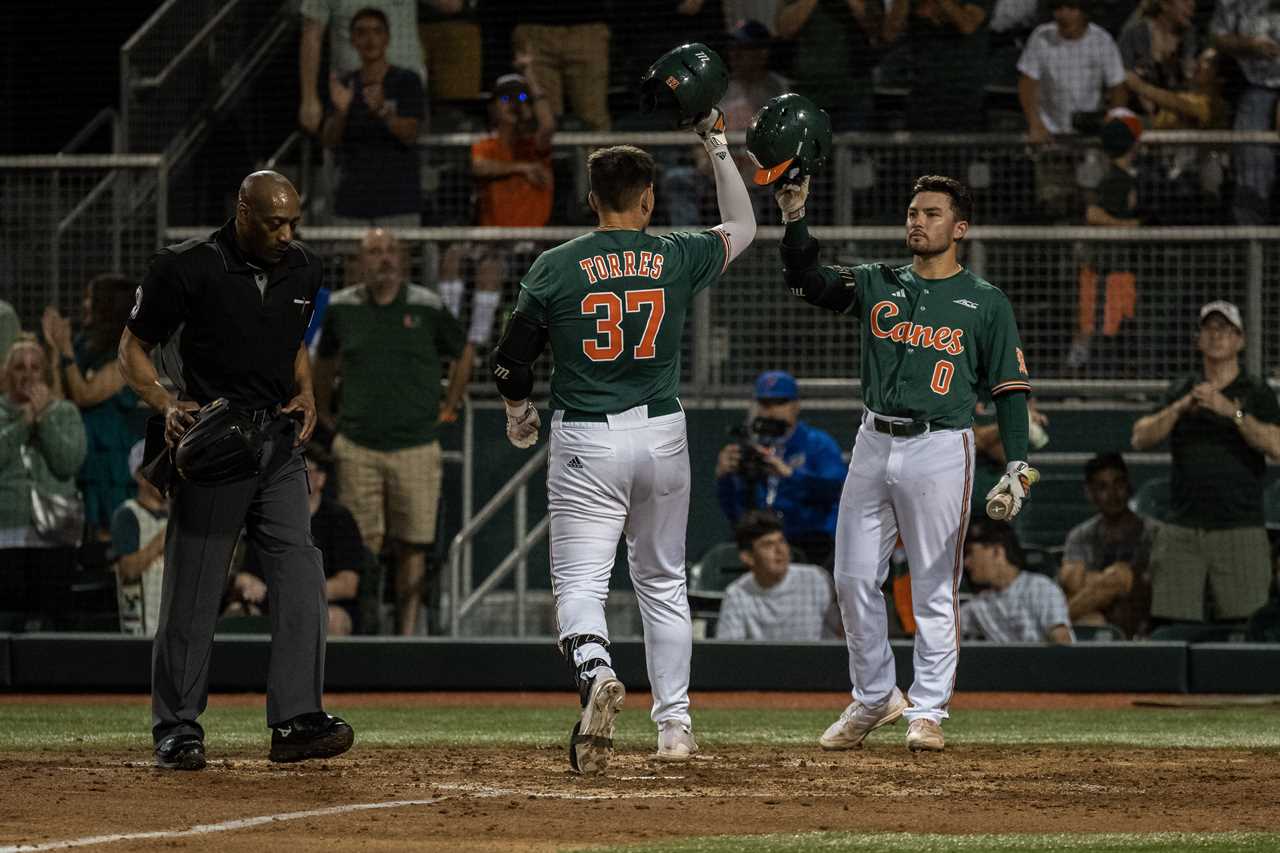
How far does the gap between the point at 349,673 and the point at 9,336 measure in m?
2.86

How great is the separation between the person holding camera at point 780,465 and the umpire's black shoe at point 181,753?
5.01m

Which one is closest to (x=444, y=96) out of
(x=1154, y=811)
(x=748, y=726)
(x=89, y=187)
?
(x=89, y=187)

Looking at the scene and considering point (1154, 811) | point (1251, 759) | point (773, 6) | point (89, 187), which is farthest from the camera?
point (773, 6)

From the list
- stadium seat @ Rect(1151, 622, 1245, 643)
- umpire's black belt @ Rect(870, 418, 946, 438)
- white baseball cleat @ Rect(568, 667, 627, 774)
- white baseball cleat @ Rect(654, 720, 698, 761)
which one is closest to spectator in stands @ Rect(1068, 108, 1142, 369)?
stadium seat @ Rect(1151, 622, 1245, 643)

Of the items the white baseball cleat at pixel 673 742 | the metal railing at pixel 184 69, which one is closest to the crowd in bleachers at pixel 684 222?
the metal railing at pixel 184 69

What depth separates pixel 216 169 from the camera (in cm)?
1358

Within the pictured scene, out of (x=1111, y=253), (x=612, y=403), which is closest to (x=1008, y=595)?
(x=1111, y=253)

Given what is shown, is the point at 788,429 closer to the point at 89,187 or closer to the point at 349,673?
the point at 349,673

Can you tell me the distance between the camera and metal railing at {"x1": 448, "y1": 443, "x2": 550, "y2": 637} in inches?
432

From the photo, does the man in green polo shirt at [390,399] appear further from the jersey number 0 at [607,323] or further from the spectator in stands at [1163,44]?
the spectator in stands at [1163,44]

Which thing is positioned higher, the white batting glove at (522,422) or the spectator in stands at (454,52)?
the spectator in stands at (454,52)

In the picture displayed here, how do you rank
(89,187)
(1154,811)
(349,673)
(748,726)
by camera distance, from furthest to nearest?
(89,187)
(349,673)
(748,726)
(1154,811)

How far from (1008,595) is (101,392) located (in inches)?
211

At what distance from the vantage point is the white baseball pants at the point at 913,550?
22.3ft
